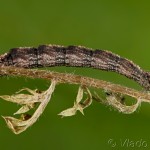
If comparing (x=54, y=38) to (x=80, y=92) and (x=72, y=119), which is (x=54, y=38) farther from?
(x=80, y=92)

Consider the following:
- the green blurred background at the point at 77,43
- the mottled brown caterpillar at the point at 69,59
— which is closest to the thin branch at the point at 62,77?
the mottled brown caterpillar at the point at 69,59

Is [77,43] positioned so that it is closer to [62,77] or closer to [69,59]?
[69,59]

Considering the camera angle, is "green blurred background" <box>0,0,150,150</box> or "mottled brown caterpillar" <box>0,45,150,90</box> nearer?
"mottled brown caterpillar" <box>0,45,150,90</box>

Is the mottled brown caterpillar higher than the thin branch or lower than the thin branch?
higher

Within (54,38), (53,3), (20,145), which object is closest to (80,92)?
(20,145)

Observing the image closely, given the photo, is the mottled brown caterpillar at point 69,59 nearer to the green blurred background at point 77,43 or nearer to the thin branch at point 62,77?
the green blurred background at point 77,43

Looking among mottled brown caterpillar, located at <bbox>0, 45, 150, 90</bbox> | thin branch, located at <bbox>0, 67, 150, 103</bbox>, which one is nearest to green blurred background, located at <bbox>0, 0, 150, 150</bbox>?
mottled brown caterpillar, located at <bbox>0, 45, 150, 90</bbox>

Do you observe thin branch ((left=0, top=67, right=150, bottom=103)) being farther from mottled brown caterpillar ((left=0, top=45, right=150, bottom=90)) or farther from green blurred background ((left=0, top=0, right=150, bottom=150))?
green blurred background ((left=0, top=0, right=150, bottom=150))
